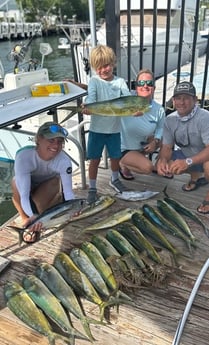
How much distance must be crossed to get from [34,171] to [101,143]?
872mm

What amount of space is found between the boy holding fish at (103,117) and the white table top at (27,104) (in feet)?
0.57

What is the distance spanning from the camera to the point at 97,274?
7.70 ft

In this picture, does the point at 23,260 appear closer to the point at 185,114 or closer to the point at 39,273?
the point at 39,273

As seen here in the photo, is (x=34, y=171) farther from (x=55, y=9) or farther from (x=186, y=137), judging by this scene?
(x=55, y=9)

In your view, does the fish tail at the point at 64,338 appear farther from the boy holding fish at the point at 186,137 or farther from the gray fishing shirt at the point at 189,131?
the gray fishing shirt at the point at 189,131

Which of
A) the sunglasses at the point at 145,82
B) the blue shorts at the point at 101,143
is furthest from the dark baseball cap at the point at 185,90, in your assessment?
the blue shorts at the point at 101,143

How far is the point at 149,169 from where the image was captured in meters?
3.65

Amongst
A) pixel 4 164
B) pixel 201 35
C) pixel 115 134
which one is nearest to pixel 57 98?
pixel 115 134

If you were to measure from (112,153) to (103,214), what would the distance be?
67 centimetres

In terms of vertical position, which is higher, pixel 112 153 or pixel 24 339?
pixel 112 153

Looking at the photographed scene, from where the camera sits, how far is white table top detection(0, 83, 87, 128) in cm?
256

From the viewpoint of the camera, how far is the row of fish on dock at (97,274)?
6.89ft

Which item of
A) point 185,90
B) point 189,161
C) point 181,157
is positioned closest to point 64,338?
point 189,161

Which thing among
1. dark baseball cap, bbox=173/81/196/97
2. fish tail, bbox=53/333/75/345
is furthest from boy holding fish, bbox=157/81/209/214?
fish tail, bbox=53/333/75/345
